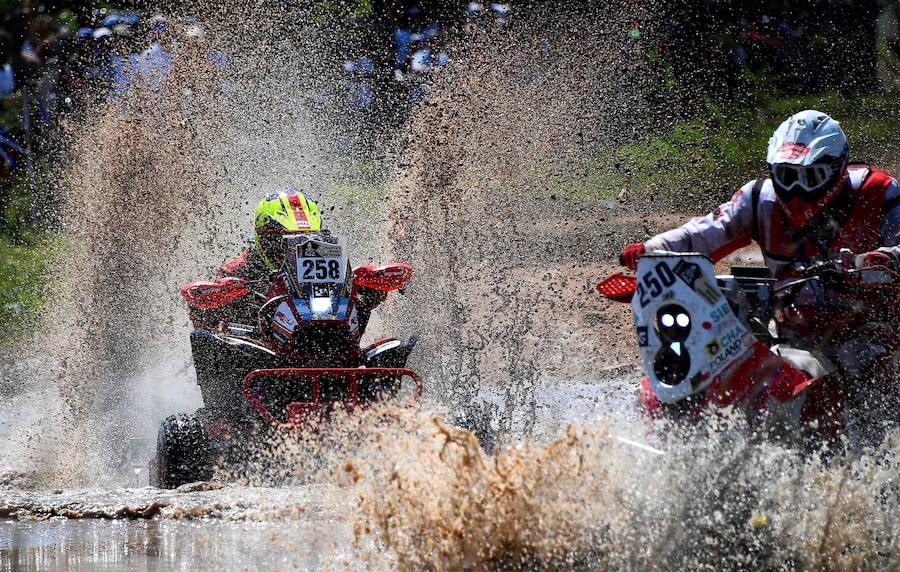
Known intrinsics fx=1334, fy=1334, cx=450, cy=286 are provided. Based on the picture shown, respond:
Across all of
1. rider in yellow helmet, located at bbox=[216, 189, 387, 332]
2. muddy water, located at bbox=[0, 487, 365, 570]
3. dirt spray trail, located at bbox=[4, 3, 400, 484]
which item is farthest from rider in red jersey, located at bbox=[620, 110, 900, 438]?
dirt spray trail, located at bbox=[4, 3, 400, 484]

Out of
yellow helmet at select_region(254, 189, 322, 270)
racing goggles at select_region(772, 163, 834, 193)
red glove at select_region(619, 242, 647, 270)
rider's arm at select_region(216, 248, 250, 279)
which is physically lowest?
red glove at select_region(619, 242, 647, 270)

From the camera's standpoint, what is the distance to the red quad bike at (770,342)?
4.55m

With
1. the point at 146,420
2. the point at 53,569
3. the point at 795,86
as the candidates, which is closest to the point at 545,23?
the point at 795,86

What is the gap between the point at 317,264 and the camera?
371 inches

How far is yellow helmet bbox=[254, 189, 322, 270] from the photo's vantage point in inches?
395

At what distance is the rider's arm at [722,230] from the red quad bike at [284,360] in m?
3.58

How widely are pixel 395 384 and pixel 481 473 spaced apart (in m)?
4.67

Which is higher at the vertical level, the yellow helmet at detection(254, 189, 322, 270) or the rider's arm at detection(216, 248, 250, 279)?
the yellow helmet at detection(254, 189, 322, 270)

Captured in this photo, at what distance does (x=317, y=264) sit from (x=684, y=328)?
518cm

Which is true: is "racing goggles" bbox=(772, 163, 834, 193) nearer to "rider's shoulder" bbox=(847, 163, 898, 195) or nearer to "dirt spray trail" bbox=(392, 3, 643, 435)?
"rider's shoulder" bbox=(847, 163, 898, 195)

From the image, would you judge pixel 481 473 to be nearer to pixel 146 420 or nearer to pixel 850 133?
pixel 146 420

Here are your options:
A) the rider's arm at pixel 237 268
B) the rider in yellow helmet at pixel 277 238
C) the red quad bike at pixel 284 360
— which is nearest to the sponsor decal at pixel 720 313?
the red quad bike at pixel 284 360

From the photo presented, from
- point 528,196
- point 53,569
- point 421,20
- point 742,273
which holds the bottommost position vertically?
point 53,569

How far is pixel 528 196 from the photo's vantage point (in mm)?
15758
